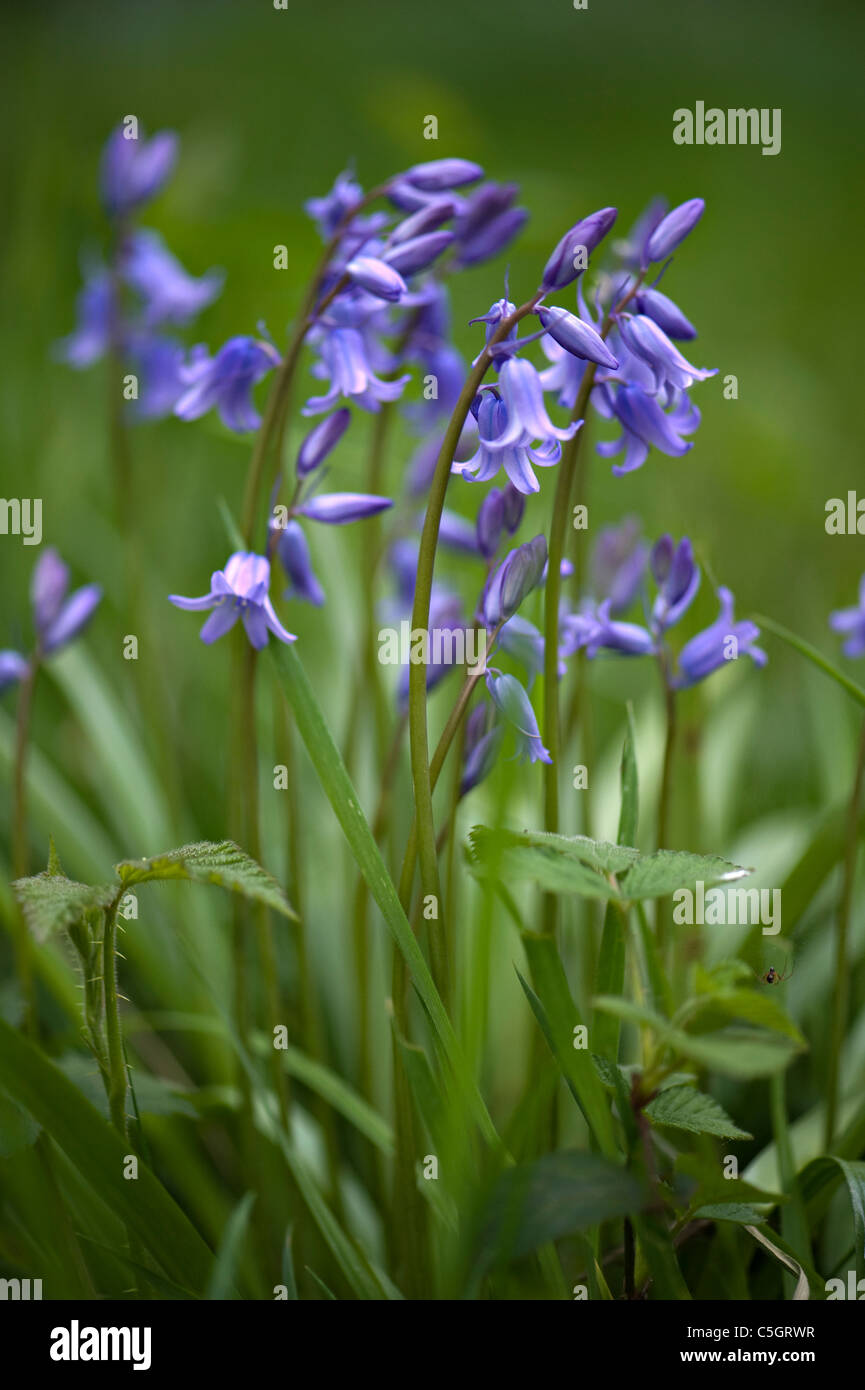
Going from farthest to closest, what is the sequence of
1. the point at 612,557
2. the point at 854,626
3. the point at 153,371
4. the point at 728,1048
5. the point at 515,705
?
the point at 153,371 → the point at 612,557 → the point at 854,626 → the point at 515,705 → the point at 728,1048

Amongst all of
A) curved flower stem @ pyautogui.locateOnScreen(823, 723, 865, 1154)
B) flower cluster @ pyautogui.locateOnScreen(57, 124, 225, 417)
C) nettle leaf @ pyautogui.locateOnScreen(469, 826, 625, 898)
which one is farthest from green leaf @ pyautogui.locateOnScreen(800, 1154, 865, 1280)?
flower cluster @ pyautogui.locateOnScreen(57, 124, 225, 417)

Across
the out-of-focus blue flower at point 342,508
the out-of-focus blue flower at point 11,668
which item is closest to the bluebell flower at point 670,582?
the out-of-focus blue flower at point 342,508

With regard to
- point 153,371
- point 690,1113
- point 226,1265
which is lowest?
point 226,1265

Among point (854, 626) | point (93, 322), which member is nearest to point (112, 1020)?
point (854, 626)

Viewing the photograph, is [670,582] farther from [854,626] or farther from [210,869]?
[210,869]

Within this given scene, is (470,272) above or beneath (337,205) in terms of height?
Answer: above

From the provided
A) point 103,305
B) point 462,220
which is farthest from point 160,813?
point 462,220
